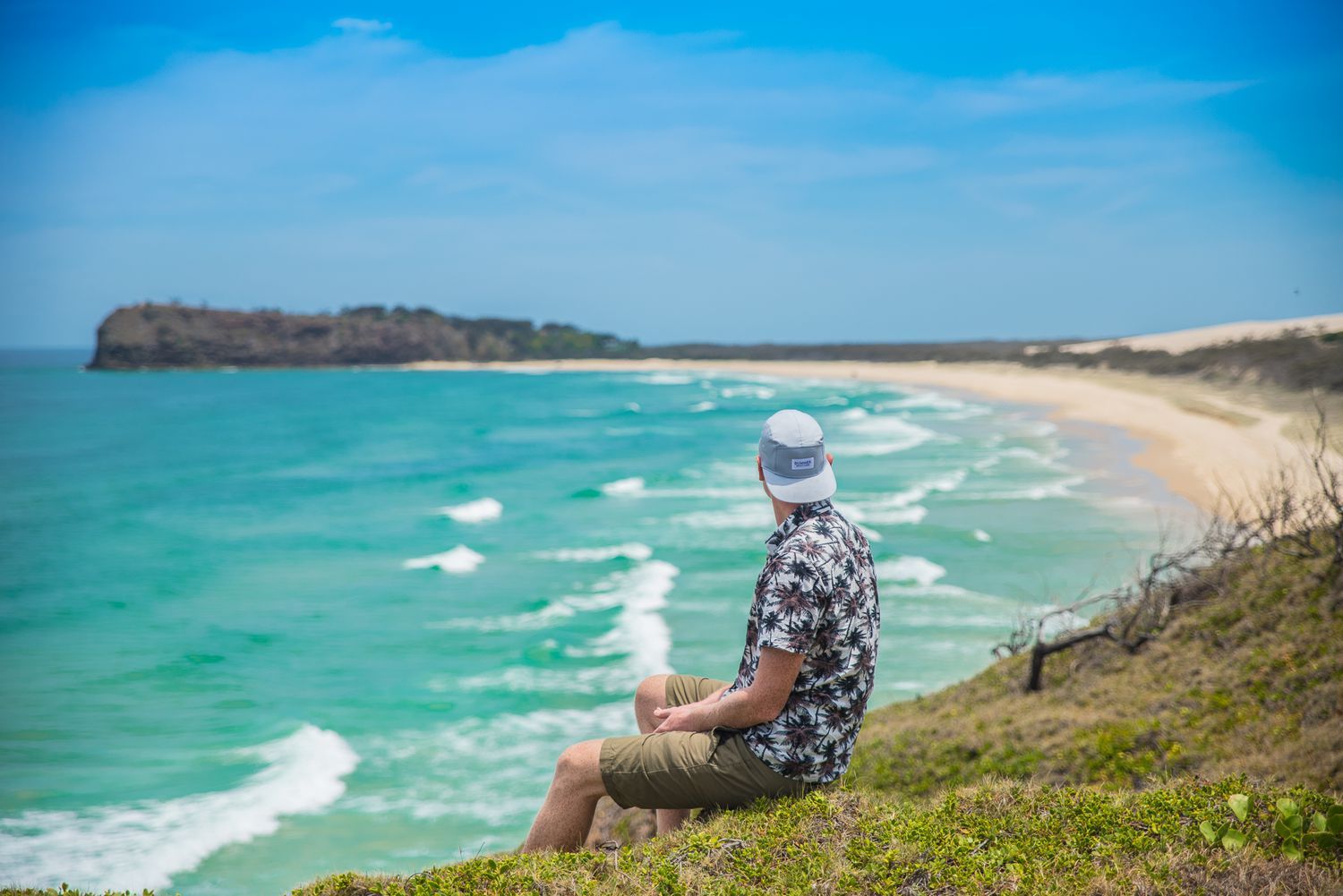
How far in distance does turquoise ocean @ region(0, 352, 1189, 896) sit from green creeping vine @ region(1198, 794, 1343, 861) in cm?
692

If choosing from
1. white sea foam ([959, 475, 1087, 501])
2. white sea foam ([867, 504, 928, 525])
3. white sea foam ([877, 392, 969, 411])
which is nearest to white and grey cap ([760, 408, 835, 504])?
white sea foam ([867, 504, 928, 525])

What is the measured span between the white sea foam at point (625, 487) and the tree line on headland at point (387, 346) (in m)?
61.8

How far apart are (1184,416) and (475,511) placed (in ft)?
102

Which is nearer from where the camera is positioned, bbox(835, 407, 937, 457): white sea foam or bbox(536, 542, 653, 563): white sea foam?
bbox(536, 542, 653, 563): white sea foam

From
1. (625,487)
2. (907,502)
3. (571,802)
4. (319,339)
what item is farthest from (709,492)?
(319,339)

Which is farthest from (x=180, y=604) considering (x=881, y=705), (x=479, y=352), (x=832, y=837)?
(x=479, y=352)

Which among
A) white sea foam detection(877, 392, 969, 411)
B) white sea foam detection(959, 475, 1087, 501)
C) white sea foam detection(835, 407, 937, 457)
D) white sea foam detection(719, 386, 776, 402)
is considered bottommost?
white sea foam detection(959, 475, 1087, 501)

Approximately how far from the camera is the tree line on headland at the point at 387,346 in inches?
5325

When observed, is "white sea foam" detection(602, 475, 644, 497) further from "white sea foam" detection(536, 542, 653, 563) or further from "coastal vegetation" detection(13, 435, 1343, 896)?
"coastal vegetation" detection(13, 435, 1343, 896)

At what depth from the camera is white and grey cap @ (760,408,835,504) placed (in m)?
3.66

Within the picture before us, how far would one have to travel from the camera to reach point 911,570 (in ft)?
59.6

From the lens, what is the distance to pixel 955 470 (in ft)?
105

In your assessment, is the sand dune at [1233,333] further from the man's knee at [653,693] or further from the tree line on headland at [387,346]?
the man's knee at [653,693]

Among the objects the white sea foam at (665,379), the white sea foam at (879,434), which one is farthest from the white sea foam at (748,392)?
the white sea foam at (879,434)
